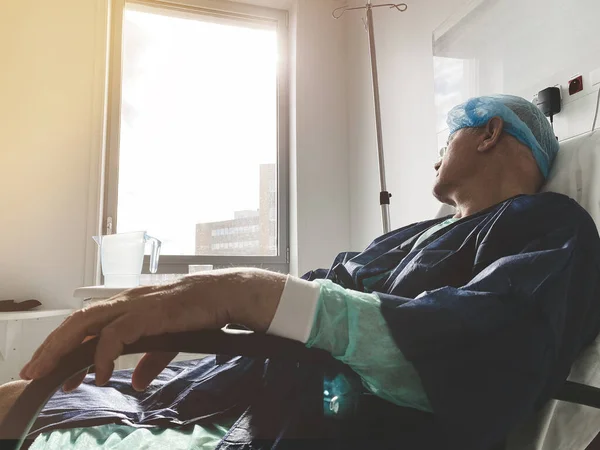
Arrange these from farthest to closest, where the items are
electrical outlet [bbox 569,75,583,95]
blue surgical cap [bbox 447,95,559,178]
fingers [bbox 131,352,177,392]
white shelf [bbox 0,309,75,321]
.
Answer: white shelf [bbox 0,309,75,321]
electrical outlet [bbox 569,75,583,95]
blue surgical cap [bbox 447,95,559,178]
fingers [bbox 131,352,177,392]

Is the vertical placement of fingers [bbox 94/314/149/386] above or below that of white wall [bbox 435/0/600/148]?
below

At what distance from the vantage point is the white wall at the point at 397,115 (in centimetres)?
197

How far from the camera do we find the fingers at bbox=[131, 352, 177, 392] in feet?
2.25

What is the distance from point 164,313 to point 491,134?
2.93 ft

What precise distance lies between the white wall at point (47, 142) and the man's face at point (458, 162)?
1.69 m

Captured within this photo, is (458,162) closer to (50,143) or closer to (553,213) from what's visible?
(553,213)

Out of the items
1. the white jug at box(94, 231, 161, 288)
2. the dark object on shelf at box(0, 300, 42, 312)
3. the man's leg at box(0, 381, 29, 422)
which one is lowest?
the man's leg at box(0, 381, 29, 422)

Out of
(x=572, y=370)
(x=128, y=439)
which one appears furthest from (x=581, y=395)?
(x=128, y=439)

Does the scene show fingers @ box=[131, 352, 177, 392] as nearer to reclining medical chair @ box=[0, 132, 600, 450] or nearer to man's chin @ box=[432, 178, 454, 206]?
reclining medical chair @ box=[0, 132, 600, 450]

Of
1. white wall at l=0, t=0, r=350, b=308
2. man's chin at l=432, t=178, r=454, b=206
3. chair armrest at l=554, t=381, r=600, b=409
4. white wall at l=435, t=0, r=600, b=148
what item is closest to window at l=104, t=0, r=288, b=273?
white wall at l=0, t=0, r=350, b=308

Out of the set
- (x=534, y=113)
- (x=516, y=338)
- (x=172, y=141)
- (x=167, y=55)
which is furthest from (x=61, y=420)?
(x=167, y=55)

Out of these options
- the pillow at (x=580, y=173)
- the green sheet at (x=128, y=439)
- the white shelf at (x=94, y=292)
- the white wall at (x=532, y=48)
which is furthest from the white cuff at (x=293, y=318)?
the white shelf at (x=94, y=292)

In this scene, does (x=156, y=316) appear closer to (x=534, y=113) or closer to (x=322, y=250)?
(x=534, y=113)

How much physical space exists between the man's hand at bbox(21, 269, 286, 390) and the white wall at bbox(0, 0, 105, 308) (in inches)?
69.8
